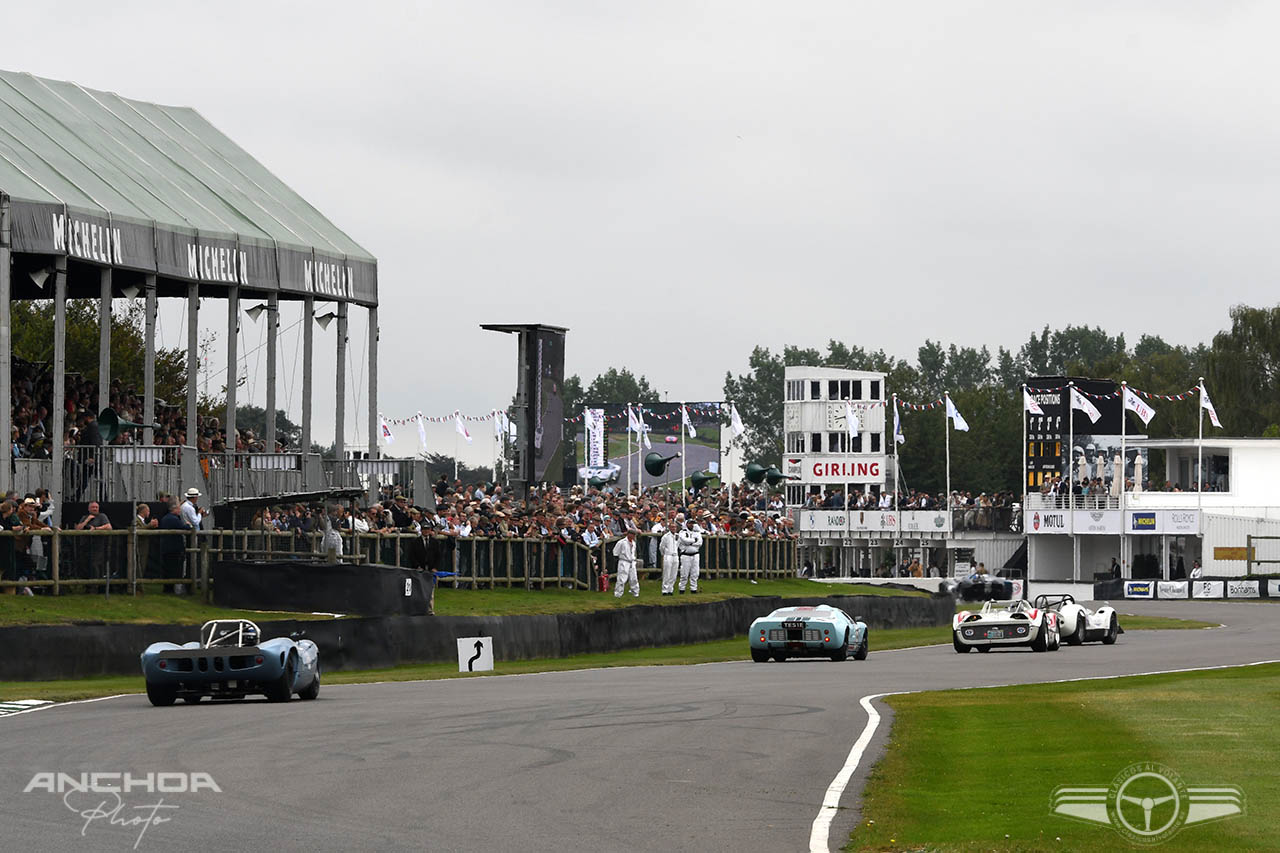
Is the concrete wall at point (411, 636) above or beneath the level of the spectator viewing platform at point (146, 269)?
beneath

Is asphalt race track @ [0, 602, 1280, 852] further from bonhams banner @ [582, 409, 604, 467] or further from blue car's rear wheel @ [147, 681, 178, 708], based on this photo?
bonhams banner @ [582, 409, 604, 467]

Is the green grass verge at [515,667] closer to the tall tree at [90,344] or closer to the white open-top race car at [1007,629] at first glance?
the white open-top race car at [1007,629]

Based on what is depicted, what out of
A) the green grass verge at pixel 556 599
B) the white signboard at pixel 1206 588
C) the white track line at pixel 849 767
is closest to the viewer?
the white track line at pixel 849 767

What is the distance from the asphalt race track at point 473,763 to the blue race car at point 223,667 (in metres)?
0.25

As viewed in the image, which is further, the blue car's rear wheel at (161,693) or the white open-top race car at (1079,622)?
the white open-top race car at (1079,622)

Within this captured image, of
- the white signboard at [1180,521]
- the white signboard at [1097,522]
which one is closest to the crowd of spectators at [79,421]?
the white signboard at [1097,522]

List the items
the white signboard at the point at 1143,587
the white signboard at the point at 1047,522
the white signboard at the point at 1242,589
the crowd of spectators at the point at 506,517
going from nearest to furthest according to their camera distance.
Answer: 1. the crowd of spectators at the point at 506,517
2. the white signboard at the point at 1242,589
3. the white signboard at the point at 1143,587
4. the white signboard at the point at 1047,522

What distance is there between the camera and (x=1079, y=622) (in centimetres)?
3684

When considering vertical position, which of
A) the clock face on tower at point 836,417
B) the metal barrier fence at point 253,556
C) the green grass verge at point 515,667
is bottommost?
the green grass verge at point 515,667

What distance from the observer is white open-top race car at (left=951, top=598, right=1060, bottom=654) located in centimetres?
3453

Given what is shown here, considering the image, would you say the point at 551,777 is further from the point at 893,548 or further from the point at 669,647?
the point at 893,548

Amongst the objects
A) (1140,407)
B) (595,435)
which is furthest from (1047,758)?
(595,435)

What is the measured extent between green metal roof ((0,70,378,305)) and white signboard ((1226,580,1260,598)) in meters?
41.9

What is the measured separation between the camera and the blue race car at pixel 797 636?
31469 millimetres
